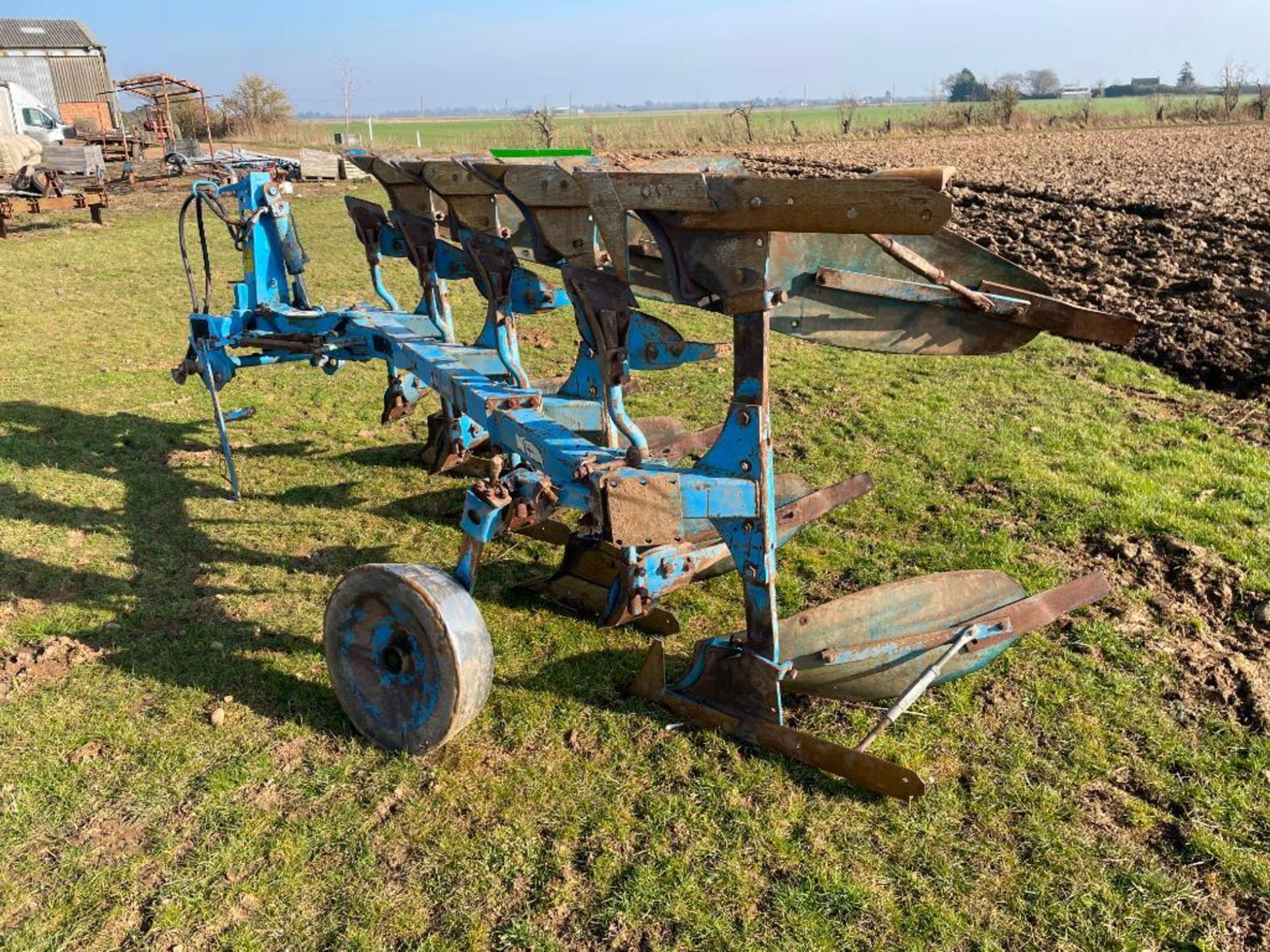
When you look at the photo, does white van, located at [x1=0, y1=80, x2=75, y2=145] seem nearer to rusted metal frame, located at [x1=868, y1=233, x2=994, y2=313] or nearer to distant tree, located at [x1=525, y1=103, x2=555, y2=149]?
distant tree, located at [x1=525, y1=103, x2=555, y2=149]

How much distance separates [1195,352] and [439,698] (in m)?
8.17

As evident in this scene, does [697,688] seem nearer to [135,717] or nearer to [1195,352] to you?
[135,717]

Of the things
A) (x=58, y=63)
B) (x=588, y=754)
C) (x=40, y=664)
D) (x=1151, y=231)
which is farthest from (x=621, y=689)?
(x=58, y=63)

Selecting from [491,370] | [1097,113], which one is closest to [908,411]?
[491,370]

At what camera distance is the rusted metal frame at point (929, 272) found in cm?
357

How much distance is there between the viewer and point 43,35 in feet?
128

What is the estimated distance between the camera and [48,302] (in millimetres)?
12477

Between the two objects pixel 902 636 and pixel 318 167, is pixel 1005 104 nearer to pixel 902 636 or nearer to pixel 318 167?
pixel 318 167

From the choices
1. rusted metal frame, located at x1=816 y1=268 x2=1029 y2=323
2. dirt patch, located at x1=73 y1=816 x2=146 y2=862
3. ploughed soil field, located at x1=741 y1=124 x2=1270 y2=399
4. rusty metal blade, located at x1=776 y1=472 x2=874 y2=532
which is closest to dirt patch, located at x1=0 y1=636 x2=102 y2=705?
dirt patch, located at x1=73 y1=816 x2=146 y2=862

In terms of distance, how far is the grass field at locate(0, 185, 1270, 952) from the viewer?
10.2 feet

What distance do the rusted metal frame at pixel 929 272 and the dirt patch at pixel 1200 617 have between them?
2.05 m

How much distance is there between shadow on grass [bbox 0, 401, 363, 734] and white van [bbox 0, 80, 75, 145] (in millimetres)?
28327

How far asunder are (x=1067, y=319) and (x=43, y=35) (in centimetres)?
4791

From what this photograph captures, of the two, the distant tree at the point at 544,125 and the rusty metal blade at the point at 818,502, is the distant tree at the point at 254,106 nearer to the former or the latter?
the distant tree at the point at 544,125
